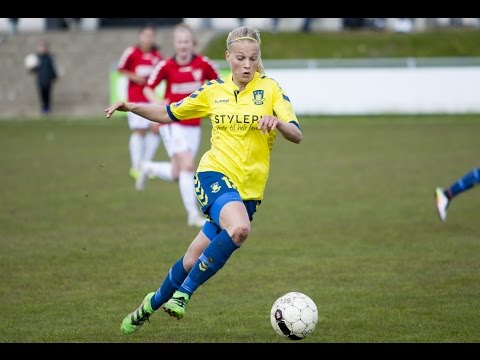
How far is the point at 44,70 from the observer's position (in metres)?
29.6

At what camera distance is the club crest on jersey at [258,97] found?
6.20 m

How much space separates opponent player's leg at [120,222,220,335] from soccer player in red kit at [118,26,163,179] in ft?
26.7

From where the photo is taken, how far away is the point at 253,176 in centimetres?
618

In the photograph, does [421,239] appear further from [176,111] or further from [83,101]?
[83,101]

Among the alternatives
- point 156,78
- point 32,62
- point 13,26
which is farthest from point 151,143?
point 13,26

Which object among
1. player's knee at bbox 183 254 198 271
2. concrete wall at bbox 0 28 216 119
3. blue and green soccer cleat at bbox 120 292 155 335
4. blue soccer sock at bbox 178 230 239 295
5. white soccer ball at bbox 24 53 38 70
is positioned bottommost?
concrete wall at bbox 0 28 216 119

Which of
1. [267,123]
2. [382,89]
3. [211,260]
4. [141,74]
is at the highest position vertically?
[267,123]

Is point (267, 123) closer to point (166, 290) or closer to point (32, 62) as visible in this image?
point (166, 290)

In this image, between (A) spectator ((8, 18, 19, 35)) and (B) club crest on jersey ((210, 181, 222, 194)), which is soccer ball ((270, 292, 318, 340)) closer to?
(B) club crest on jersey ((210, 181, 222, 194))

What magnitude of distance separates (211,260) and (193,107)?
118 centimetres

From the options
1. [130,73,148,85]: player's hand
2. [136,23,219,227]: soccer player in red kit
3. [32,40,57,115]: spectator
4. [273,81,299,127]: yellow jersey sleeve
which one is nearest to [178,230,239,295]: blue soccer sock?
[273,81,299,127]: yellow jersey sleeve

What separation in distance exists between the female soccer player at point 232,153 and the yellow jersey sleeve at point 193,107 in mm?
28

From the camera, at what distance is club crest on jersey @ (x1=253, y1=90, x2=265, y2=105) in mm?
6199
